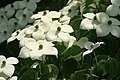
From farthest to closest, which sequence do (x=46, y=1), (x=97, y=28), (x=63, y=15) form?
(x=46, y=1), (x=63, y=15), (x=97, y=28)

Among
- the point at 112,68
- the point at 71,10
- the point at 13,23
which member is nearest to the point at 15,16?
the point at 13,23

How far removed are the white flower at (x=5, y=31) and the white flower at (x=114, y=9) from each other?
2.15 feet

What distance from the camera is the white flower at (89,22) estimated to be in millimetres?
1830

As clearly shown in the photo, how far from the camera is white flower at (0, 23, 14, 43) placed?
228 centimetres

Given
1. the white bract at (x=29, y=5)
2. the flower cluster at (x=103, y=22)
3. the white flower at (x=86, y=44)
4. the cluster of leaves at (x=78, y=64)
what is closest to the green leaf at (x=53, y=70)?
the cluster of leaves at (x=78, y=64)

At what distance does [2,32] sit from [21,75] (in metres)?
0.60

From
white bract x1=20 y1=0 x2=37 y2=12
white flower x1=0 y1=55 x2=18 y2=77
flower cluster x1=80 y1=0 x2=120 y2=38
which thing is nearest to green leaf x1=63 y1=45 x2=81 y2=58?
flower cluster x1=80 y1=0 x2=120 y2=38

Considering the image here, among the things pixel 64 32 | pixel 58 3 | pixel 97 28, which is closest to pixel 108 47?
pixel 97 28

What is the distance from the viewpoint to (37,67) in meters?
1.73

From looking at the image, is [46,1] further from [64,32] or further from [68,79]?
[68,79]

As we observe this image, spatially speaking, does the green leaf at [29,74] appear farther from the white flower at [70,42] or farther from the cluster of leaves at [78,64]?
the white flower at [70,42]

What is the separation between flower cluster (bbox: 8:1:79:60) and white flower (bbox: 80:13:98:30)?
2.8 inches

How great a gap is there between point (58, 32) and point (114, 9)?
0.94 feet

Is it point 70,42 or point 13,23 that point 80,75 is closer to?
point 70,42
